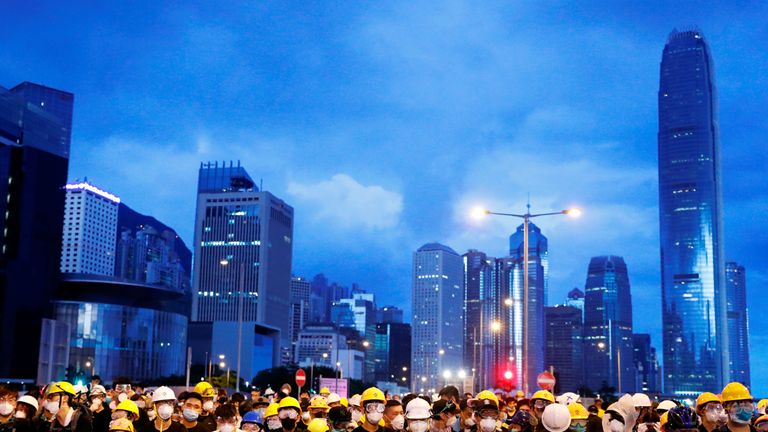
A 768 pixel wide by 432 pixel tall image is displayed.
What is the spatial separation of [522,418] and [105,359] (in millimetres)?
113732

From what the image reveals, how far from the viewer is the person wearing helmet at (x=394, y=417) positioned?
970 centimetres

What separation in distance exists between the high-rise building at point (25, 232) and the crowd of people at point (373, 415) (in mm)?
90761

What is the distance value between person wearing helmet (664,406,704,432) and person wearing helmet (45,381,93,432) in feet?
24.6

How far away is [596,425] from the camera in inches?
455

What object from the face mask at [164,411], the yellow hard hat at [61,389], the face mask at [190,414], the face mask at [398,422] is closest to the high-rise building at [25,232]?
the yellow hard hat at [61,389]

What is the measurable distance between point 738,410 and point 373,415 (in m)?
3.64

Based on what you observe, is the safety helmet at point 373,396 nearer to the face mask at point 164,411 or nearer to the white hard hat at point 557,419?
the white hard hat at point 557,419

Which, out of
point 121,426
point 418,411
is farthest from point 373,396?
point 121,426

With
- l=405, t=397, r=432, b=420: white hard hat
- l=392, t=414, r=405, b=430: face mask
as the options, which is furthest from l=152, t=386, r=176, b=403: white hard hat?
l=405, t=397, r=432, b=420: white hard hat

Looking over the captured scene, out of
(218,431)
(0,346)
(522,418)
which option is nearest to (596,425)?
(522,418)

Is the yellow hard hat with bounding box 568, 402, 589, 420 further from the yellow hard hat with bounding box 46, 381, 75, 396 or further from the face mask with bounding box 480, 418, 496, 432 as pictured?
the yellow hard hat with bounding box 46, 381, 75, 396

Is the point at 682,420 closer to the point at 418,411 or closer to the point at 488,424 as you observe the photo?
the point at 488,424

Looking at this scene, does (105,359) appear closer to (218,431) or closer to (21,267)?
(21,267)

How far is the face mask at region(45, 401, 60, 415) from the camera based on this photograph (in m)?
12.7
